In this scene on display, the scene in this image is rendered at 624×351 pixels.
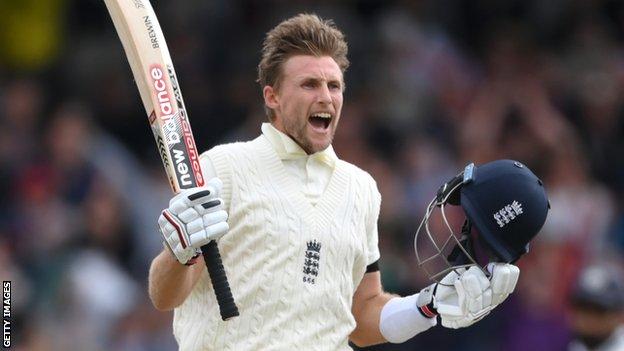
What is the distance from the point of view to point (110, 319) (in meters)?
8.69

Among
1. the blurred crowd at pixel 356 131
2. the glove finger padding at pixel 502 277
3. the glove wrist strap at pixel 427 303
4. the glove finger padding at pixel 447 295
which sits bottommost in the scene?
the blurred crowd at pixel 356 131

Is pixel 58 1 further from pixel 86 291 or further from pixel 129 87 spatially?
pixel 86 291

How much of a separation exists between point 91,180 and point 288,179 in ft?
14.4

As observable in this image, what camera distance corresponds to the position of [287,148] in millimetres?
5195

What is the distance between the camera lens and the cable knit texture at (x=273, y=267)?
4.96m

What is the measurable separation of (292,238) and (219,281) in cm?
40

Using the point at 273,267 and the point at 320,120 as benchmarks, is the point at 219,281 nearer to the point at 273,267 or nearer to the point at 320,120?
the point at 273,267

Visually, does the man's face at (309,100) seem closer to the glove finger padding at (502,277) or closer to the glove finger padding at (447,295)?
the glove finger padding at (447,295)

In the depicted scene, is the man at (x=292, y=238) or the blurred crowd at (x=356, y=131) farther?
the blurred crowd at (x=356, y=131)

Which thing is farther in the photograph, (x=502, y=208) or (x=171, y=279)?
(x=502, y=208)
